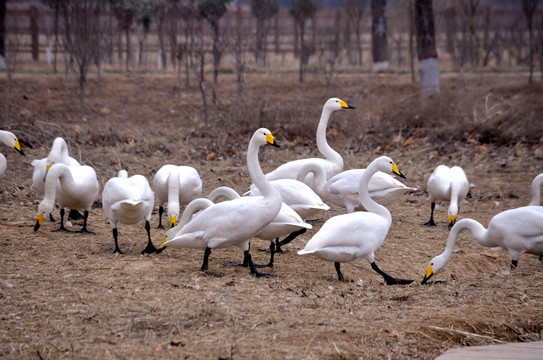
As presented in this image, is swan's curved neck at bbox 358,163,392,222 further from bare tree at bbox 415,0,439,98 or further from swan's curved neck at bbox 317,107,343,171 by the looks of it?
bare tree at bbox 415,0,439,98

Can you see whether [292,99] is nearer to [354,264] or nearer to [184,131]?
[184,131]

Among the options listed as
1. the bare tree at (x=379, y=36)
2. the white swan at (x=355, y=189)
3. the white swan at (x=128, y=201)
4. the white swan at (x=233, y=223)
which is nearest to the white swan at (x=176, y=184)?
the white swan at (x=128, y=201)

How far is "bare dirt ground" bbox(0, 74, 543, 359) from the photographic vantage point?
4.73 m

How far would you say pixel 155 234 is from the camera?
8008 mm

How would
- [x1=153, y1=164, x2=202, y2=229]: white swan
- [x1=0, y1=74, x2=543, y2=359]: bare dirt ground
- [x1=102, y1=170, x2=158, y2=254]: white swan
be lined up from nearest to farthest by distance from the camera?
1. [x1=0, y1=74, x2=543, y2=359]: bare dirt ground
2. [x1=102, y1=170, x2=158, y2=254]: white swan
3. [x1=153, y1=164, x2=202, y2=229]: white swan

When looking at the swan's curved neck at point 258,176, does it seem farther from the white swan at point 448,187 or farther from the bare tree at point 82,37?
the bare tree at point 82,37

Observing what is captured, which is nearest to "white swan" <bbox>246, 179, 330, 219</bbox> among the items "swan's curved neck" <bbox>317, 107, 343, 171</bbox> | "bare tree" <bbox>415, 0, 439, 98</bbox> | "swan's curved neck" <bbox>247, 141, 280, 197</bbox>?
"swan's curved neck" <bbox>247, 141, 280, 197</bbox>

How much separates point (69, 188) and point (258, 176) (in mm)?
2300

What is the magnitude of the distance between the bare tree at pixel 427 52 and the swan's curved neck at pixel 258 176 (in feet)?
34.7

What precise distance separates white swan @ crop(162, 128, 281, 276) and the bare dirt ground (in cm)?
28

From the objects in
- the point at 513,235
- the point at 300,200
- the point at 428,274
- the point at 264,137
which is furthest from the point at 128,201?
the point at 513,235

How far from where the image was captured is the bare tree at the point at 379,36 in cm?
2575

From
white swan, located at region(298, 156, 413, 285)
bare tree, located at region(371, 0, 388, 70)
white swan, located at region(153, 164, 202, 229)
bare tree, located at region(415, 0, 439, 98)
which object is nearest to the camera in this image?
white swan, located at region(298, 156, 413, 285)

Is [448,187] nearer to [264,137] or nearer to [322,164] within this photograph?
[322,164]
